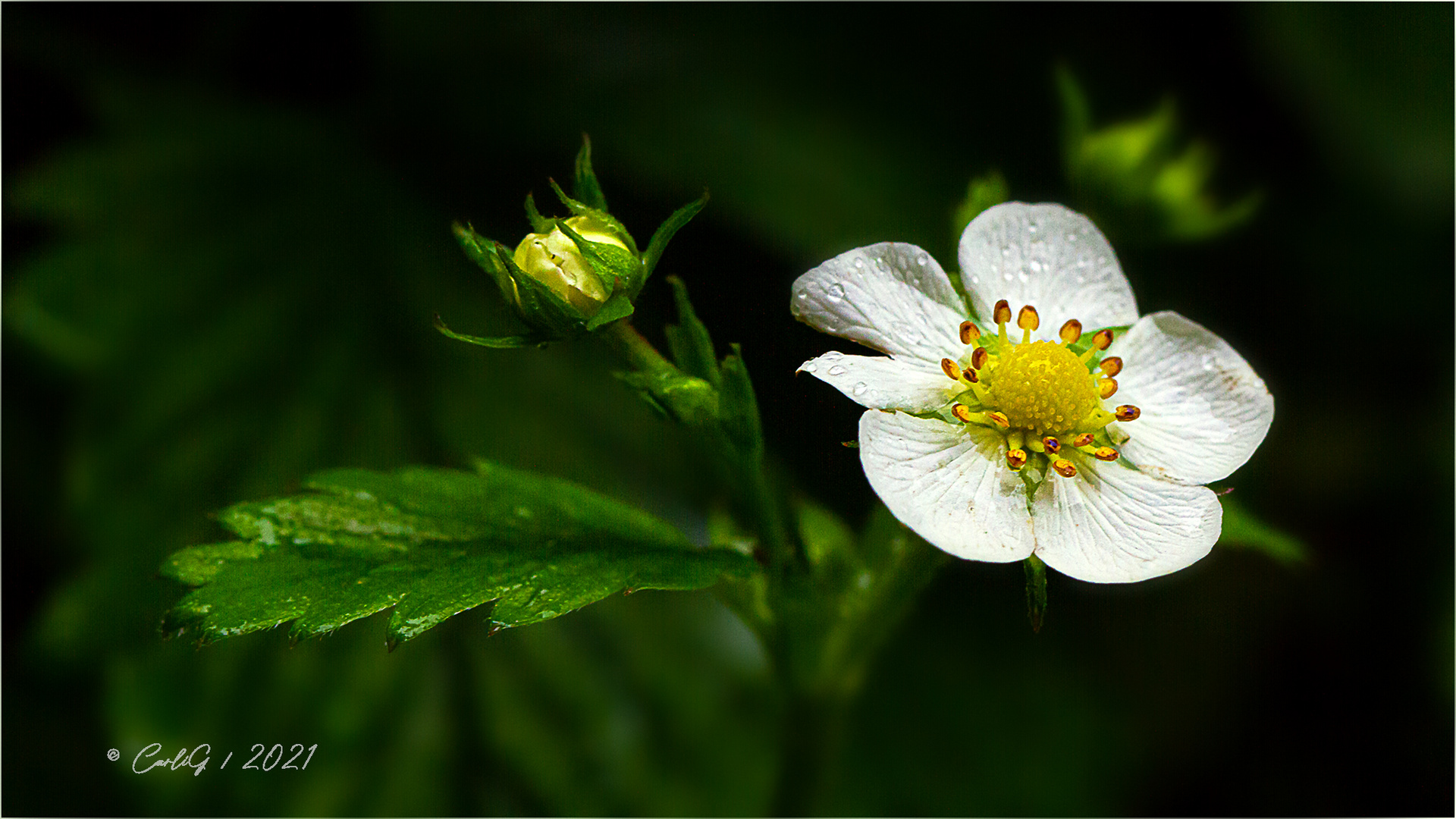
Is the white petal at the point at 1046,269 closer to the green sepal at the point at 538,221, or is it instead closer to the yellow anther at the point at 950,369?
the yellow anther at the point at 950,369

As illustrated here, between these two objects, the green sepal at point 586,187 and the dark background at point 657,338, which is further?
the dark background at point 657,338

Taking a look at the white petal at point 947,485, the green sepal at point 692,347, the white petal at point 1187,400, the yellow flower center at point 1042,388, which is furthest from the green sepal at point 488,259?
the white petal at point 1187,400

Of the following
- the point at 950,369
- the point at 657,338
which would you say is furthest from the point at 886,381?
the point at 657,338

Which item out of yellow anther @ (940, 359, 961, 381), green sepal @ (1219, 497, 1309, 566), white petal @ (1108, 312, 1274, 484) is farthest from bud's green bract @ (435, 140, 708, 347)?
green sepal @ (1219, 497, 1309, 566)

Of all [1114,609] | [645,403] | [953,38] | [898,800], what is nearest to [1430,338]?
[1114,609]

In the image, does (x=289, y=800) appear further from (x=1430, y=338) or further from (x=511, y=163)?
(x=1430, y=338)

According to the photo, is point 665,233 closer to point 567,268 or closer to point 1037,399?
point 567,268
